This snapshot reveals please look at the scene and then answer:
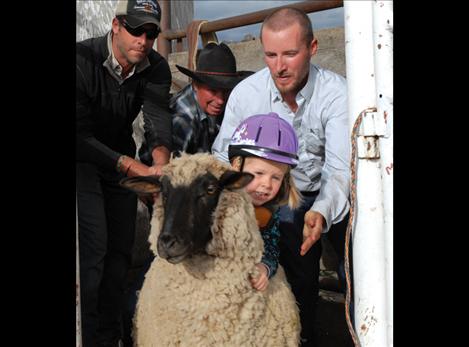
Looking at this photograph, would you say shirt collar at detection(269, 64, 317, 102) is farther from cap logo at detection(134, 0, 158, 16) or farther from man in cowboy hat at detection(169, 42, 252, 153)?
cap logo at detection(134, 0, 158, 16)

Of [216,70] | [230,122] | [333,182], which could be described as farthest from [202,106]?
[333,182]

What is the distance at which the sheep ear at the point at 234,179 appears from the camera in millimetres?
2217

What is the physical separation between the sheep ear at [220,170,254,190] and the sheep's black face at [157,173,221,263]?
0.03 metres

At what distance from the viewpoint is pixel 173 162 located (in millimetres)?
2287

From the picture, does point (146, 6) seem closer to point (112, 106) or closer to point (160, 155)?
point (112, 106)

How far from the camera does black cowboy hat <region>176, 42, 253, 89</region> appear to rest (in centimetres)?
347

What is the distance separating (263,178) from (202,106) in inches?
47.7

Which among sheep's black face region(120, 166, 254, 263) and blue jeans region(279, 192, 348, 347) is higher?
sheep's black face region(120, 166, 254, 263)

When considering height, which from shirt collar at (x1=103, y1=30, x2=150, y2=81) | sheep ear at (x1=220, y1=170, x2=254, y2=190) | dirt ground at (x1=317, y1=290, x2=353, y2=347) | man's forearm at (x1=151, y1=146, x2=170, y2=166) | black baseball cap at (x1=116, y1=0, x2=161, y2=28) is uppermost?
black baseball cap at (x1=116, y1=0, x2=161, y2=28)

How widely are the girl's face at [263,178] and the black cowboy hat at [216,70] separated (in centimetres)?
114

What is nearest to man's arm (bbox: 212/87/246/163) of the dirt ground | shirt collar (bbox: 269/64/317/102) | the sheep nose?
shirt collar (bbox: 269/64/317/102)
